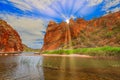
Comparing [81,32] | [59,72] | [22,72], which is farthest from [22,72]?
[81,32]

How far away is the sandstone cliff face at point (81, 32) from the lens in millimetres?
123175

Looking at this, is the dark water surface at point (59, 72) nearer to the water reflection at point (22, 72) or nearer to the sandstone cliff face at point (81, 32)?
the water reflection at point (22, 72)

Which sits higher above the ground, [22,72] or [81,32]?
[81,32]

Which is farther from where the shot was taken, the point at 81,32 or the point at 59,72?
the point at 81,32

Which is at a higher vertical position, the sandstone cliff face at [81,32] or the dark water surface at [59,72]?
the sandstone cliff face at [81,32]

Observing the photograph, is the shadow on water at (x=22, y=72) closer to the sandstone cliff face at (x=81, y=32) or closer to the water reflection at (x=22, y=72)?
the water reflection at (x=22, y=72)

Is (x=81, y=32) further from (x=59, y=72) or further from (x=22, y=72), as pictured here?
(x=22, y=72)

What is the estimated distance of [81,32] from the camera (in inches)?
5743

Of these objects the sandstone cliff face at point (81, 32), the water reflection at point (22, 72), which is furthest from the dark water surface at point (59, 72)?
the sandstone cliff face at point (81, 32)

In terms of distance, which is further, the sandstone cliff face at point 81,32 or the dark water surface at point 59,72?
the sandstone cliff face at point 81,32

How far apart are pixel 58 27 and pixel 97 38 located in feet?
178

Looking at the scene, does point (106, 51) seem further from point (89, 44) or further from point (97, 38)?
point (97, 38)

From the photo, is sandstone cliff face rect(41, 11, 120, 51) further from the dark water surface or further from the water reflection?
the water reflection

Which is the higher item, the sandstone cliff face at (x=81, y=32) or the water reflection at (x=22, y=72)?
the sandstone cliff face at (x=81, y=32)
